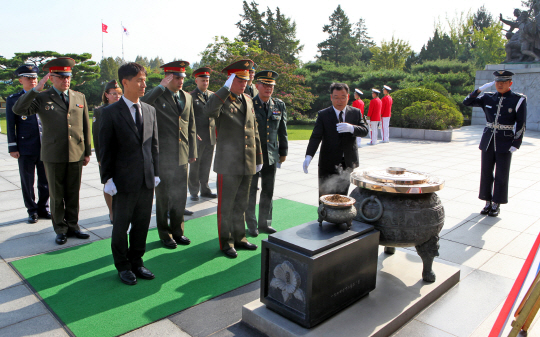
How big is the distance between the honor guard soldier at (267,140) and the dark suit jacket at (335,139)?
0.60 m

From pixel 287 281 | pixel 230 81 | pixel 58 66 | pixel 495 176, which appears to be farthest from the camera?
pixel 495 176

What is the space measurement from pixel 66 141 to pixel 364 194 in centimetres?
354

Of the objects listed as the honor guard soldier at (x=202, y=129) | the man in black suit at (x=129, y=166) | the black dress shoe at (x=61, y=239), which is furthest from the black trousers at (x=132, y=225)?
the honor guard soldier at (x=202, y=129)

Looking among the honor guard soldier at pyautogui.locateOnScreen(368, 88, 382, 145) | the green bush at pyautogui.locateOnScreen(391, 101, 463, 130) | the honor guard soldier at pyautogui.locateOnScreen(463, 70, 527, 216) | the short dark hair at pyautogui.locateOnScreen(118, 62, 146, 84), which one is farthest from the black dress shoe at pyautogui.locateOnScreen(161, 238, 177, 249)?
the green bush at pyautogui.locateOnScreen(391, 101, 463, 130)

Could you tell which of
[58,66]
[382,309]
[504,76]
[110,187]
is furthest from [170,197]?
[504,76]

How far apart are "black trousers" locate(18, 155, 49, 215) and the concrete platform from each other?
3911mm

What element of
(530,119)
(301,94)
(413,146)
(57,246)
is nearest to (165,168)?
(57,246)

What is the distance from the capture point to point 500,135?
556 centimetres

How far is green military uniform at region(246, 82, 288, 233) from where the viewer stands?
15.7ft

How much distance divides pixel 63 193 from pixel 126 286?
1.82 metres

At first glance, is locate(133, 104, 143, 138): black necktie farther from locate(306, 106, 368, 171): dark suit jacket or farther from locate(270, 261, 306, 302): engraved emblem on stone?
locate(306, 106, 368, 171): dark suit jacket

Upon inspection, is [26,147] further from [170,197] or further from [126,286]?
[126,286]

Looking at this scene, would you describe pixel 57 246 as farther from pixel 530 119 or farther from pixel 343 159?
pixel 530 119

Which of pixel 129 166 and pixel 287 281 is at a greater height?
pixel 129 166
